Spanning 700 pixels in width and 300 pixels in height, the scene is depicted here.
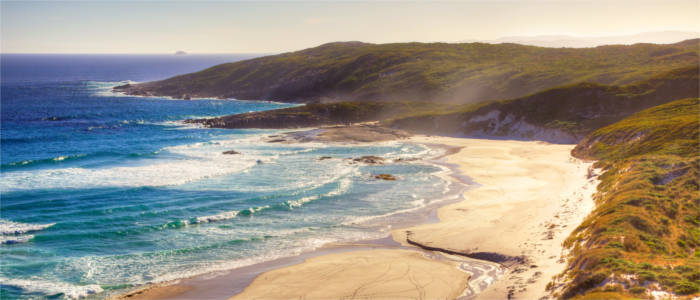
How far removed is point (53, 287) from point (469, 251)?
16618mm

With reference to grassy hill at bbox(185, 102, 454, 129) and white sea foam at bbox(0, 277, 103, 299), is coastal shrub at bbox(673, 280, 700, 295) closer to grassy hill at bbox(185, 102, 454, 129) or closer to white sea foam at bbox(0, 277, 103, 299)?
white sea foam at bbox(0, 277, 103, 299)

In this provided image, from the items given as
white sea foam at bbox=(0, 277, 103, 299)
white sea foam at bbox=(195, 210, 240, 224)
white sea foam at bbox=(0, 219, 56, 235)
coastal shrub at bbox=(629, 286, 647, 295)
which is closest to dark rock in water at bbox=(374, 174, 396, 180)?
white sea foam at bbox=(195, 210, 240, 224)

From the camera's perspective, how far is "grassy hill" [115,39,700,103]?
273 feet

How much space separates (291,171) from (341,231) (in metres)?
15.9

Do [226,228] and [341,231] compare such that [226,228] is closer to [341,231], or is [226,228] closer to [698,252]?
[341,231]

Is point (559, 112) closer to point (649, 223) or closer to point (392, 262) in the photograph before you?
point (649, 223)

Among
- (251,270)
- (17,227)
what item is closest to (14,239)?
(17,227)

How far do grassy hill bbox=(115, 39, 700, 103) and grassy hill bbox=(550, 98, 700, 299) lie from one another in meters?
53.4

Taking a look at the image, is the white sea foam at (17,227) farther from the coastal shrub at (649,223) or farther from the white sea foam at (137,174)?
the coastal shrub at (649,223)

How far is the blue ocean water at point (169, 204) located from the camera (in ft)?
63.6

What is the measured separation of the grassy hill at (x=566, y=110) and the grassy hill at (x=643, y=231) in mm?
22101

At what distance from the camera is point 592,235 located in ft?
53.2

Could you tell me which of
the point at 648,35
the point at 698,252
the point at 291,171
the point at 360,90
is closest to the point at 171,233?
the point at 291,171

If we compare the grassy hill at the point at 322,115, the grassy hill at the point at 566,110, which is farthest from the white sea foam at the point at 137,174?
the grassy hill at the point at 566,110
